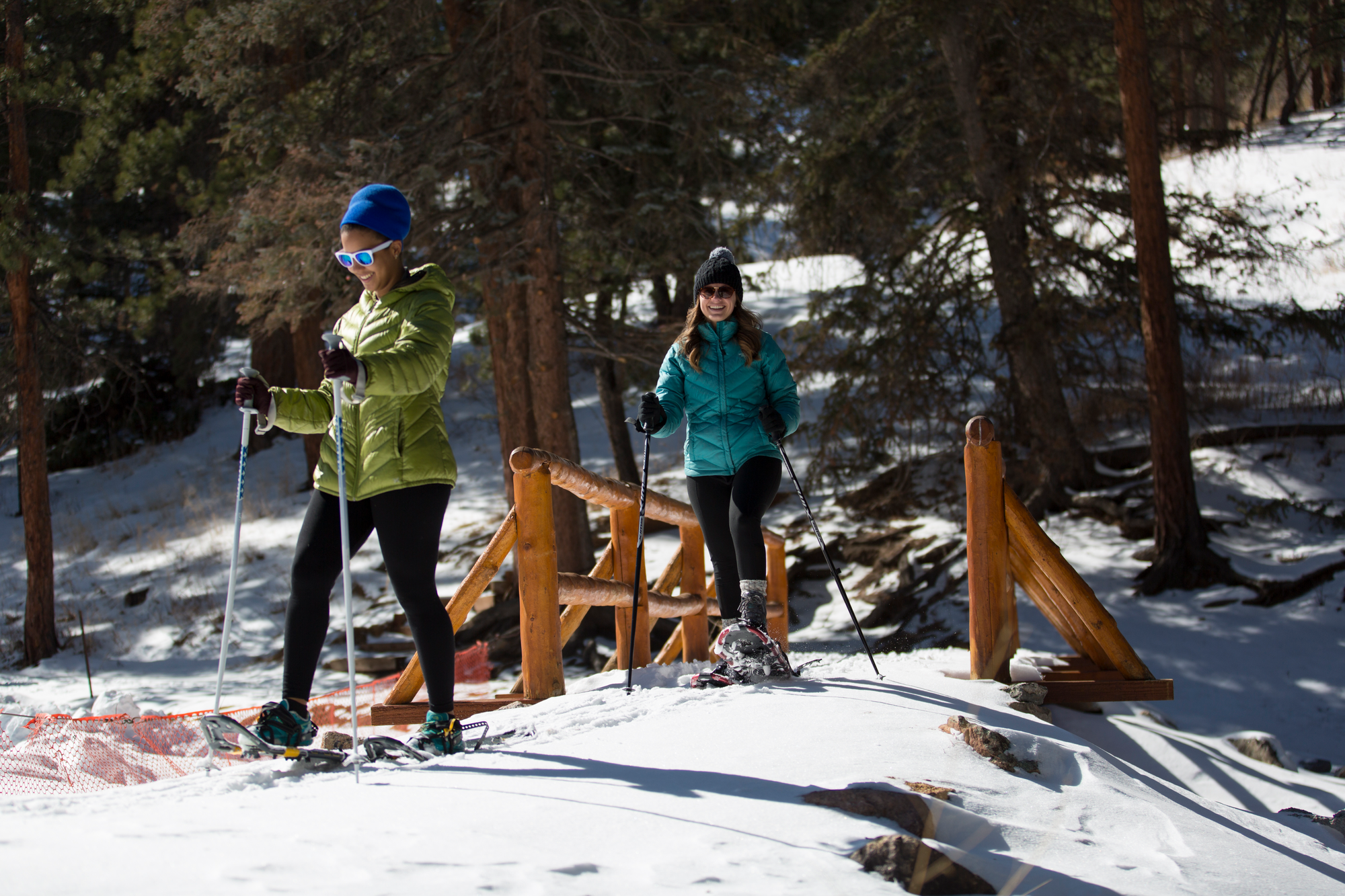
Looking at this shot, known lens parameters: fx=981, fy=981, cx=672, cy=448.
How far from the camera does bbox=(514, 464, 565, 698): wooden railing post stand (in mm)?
4219

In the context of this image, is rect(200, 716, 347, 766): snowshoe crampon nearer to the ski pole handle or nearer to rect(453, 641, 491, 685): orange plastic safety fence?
the ski pole handle

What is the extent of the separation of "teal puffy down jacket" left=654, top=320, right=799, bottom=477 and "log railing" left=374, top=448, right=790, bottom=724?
1.89 feet

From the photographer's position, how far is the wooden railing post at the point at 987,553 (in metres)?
4.34

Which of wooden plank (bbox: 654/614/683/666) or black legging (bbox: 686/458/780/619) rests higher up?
black legging (bbox: 686/458/780/619)

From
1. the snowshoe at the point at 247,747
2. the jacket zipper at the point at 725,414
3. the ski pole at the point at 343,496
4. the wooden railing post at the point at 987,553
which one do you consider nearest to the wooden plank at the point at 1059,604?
the wooden railing post at the point at 987,553

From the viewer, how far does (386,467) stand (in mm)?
3096

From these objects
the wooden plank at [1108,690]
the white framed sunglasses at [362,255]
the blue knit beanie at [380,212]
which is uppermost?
the blue knit beanie at [380,212]

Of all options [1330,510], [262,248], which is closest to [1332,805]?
[1330,510]

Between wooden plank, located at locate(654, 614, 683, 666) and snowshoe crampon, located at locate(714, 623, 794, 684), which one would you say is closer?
snowshoe crampon, located at locate(714, 623, 794, 684)

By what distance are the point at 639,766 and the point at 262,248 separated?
8.34m

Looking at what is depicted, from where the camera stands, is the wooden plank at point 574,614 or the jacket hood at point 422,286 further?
the wooden plank at point 574,614

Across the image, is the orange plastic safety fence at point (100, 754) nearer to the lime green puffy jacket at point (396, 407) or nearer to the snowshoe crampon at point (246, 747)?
the snowshoe crampon at point (246, 747)

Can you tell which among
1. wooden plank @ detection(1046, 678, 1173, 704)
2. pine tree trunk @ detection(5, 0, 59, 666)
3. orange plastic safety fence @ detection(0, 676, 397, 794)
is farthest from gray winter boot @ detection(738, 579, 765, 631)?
pine tree trunk @ detection(5, 0, 59, 666)

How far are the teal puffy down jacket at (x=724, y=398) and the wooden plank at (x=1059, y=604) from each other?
134 centimetres
